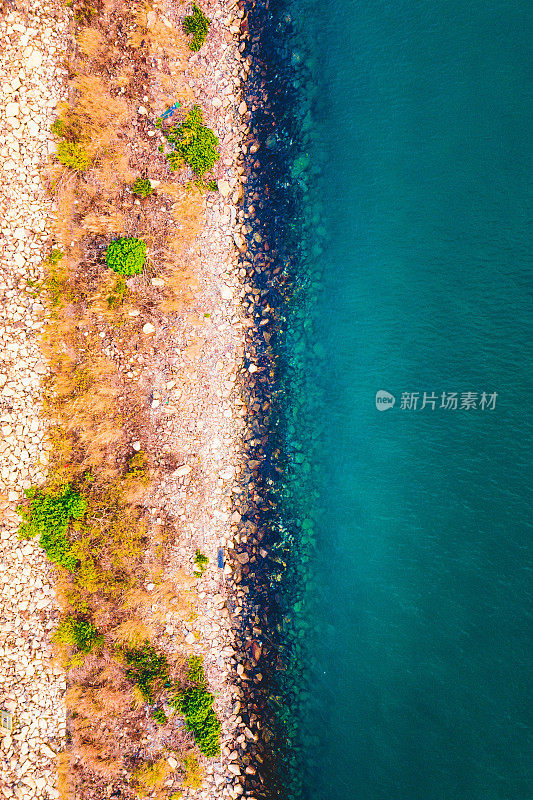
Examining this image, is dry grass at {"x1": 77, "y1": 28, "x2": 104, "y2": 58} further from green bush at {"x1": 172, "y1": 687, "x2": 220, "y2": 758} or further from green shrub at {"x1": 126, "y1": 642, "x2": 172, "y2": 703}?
green bush at {"x1": 172, "y1": 687, "x2": 220, "y2": 758}

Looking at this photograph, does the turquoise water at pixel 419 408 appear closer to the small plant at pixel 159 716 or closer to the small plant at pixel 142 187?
the small plant at pixel 159 716

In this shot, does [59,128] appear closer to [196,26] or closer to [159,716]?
[196,26]

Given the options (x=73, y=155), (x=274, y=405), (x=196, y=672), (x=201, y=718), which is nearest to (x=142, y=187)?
(x=73, y=155)

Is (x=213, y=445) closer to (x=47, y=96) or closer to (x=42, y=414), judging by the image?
(x=42, y=414)

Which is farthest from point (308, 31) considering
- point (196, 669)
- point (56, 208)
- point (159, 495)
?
point (196, 669)

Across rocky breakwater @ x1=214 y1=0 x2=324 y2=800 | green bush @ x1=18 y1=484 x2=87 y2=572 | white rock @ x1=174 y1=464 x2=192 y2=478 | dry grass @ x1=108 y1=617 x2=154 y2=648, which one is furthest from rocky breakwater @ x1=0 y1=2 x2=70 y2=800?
rocky breakwater @ x1=214 y1=0 x2=324 y2=800
